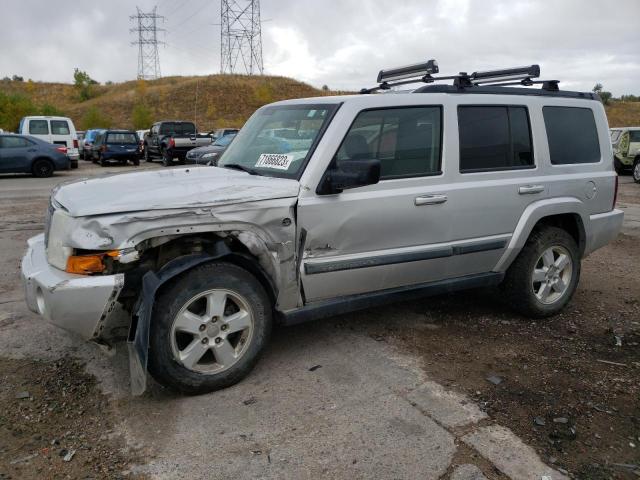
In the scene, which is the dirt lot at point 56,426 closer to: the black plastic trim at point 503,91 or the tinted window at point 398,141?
the tinted window at point 398,141

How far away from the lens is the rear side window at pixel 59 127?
2073cm

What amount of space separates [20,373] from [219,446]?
161 cm

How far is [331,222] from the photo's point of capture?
3447 millimetres

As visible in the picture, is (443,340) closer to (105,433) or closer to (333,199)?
(333,199)

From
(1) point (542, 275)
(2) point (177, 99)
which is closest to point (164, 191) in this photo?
(1) point (542, 275)

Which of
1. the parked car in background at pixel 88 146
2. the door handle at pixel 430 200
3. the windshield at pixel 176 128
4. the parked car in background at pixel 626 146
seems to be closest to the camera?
the door handle at pixel 430 200

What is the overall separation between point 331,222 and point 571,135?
251 centimetres

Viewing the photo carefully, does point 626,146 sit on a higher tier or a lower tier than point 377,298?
higher

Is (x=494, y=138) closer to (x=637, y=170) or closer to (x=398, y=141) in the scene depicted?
(x=398, y=141)

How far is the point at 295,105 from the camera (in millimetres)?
4125

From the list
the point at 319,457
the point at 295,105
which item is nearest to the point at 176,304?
the point at 319,457

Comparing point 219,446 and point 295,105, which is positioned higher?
point 295,105

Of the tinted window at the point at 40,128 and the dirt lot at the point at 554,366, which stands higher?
the tinted window at the point at 40,128

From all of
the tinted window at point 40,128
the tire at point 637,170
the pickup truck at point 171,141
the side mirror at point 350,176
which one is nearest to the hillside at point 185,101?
the pickup truck at point 171,141
